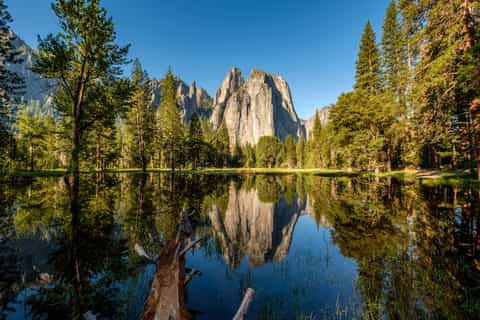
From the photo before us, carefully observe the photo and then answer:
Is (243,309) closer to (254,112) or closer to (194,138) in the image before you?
(194,138)

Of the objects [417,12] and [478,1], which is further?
[417,12]

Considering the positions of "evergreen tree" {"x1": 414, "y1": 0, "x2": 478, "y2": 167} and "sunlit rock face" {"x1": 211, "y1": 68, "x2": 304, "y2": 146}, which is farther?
"sunlit rock face" {"x1": 211, "y1": 68, "x2": 304, "y2": 146}

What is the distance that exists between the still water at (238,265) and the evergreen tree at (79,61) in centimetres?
851

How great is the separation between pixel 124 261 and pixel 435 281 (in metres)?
6.78

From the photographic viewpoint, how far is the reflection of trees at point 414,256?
10.5 feet

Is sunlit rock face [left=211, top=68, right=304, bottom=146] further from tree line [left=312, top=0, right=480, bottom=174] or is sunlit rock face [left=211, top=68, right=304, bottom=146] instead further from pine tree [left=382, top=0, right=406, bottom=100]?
tree line [left=312, top=0, right=480, bottom=174]

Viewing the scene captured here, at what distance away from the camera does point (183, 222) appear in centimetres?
330

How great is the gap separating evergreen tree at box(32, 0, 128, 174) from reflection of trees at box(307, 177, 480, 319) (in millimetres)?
17331

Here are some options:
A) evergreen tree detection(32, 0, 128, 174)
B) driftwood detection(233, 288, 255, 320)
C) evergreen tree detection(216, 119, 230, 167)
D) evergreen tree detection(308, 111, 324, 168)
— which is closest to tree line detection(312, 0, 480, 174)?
driftwood detection(233, 288, 255, 320)

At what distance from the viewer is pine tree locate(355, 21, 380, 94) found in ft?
106

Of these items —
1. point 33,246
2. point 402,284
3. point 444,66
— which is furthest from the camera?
point 444,66

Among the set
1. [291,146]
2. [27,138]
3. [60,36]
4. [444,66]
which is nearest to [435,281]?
[444,66]

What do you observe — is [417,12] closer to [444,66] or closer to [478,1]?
[478,1]

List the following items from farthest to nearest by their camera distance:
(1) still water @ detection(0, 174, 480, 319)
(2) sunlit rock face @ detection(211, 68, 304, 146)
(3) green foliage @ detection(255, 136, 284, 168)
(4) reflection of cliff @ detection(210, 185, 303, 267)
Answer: (2) sunlit rock face @ detection(211, 68, 304, 146) < (3) green foliage @ detection(255, 136, 284, 168) < (4) reflection of cliff @ detection(210, 185, 303, 267) < (1) still water @ detection(0, 174, 480, 319)
